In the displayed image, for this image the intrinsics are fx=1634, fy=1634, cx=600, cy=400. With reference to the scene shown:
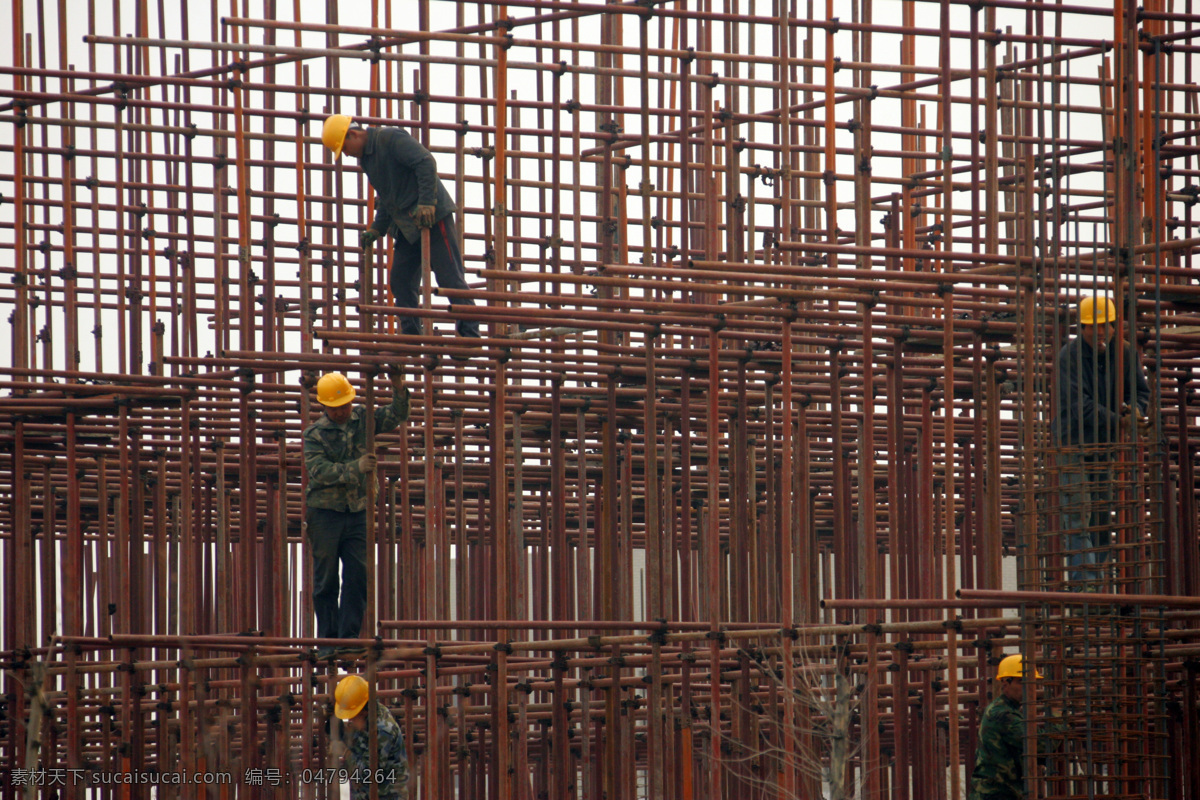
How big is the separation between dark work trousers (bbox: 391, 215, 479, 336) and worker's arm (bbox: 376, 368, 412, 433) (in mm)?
560

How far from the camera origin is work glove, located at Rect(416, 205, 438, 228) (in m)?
12.0

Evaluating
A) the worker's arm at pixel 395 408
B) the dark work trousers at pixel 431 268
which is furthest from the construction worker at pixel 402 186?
the worker's arm at pixel 395 408

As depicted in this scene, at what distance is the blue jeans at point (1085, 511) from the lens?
9.41 m

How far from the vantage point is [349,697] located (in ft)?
41.1

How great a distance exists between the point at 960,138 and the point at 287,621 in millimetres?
8764

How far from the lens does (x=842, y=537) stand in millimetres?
12500

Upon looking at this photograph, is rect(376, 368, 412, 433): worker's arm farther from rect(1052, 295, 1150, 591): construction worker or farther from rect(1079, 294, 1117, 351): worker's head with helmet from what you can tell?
rect(1079, 294, 1117, 351): worker's head with helmet

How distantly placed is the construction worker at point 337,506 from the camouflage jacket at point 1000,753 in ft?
15.7

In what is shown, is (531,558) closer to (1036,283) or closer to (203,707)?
(203,707)

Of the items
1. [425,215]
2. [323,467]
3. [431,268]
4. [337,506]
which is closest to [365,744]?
[337,506]

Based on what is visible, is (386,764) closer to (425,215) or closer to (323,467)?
(323,467)

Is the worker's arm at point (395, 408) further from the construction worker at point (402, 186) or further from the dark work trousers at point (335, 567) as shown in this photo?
the dark work trousers at point (335, 567)

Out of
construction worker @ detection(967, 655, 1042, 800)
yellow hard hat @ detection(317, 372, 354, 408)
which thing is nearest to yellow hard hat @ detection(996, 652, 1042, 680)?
construction worker @ detection(967, 655, 1042, 800)

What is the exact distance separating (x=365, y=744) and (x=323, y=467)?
6.93 ft
